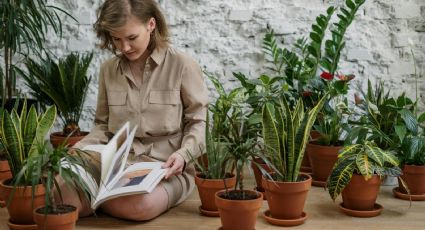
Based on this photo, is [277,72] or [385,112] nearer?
[385,112]

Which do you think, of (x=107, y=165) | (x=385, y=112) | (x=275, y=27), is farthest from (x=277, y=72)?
(x=107, y=165)

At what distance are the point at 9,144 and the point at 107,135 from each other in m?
0.60

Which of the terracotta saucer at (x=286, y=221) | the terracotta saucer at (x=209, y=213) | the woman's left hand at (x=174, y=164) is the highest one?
the woman's left hand at (x=174, y=164)

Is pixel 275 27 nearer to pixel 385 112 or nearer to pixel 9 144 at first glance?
pixel 385 112

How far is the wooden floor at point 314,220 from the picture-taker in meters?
2.53

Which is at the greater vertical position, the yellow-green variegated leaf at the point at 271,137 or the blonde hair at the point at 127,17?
the blonde hair at the point at 127,17

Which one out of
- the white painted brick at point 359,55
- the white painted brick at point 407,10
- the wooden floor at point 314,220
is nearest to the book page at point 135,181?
the wooden floor at point 314,220

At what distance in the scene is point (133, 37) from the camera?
2.60 metres

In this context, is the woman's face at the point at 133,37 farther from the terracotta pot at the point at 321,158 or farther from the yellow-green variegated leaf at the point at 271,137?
the terracotta pot at the point at 321,158

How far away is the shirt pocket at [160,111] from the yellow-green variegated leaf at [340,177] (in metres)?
0.84

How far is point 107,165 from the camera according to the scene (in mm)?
2379

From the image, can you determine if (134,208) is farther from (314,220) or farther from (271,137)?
(314,220)

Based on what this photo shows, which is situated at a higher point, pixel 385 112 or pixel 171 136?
pixel 385 112

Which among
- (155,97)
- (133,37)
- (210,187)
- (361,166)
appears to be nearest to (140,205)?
(210,187)
